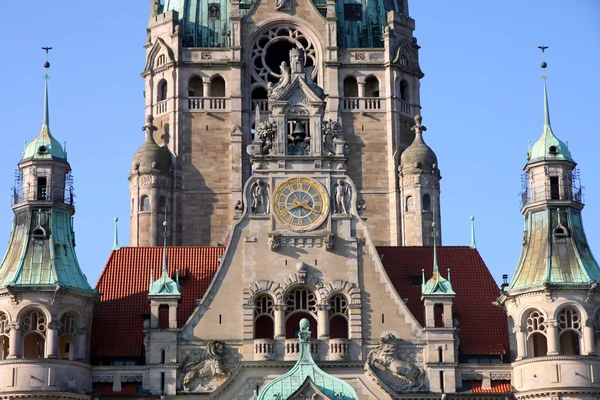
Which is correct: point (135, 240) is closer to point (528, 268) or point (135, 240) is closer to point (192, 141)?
point (192, 141)

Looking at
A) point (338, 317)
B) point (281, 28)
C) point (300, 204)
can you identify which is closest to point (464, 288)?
point (338, 317)

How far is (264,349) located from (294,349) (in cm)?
101

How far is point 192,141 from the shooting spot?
86875 millimetres

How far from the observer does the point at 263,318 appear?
251 ft

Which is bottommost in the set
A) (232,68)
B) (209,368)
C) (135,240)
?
(209,368)

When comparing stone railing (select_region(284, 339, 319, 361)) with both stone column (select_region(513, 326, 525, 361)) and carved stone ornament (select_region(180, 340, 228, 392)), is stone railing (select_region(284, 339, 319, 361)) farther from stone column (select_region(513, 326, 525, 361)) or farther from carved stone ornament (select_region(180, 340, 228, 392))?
stone column (select_region(513, 326, 525, 361))

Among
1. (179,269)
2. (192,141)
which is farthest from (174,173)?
(179,269)

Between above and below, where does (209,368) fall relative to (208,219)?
below

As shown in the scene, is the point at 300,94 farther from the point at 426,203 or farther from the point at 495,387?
the point at 495,387

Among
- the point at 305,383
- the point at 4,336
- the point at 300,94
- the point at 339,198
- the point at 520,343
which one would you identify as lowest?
the point at 305,383

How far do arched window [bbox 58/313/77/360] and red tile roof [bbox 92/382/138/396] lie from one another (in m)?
1.36

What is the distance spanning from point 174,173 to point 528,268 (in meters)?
16.0

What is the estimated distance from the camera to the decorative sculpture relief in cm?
7662

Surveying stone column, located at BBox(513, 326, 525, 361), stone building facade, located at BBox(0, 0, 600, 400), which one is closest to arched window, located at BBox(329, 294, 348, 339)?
stone building facade, located at BBox(0, 0, 600, 400)
